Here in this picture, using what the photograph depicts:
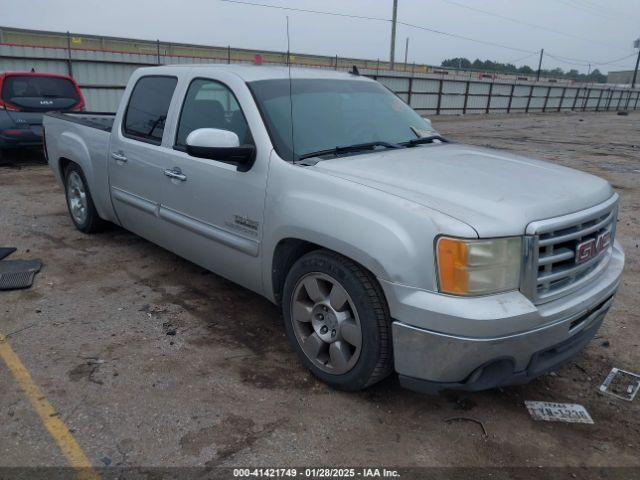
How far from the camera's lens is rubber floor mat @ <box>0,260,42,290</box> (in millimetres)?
4211

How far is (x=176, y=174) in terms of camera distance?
12.2 feet

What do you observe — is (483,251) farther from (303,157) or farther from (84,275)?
(84,275)

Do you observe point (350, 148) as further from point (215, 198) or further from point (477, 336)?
point (477, 336)

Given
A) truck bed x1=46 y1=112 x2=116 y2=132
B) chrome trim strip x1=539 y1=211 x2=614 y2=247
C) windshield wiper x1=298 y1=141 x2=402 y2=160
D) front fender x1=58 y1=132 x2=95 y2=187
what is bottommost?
front fender x1=58 y1=132 x2=95 y2=187

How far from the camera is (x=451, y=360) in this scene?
7.59 ft

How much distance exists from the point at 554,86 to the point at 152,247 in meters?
36.9

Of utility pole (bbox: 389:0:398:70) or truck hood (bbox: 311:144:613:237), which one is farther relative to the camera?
utility pole (bbox: 389:0:398:70)

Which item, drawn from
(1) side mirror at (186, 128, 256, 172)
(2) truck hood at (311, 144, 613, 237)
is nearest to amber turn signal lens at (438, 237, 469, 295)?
(2) truck hood at (311, 144, 613, 237)

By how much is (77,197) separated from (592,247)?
4989 mm

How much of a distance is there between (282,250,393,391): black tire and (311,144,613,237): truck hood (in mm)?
435

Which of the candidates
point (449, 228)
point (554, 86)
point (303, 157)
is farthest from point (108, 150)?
point (554, 86)

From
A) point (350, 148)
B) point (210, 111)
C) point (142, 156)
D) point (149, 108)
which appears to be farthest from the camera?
point (149, 108)

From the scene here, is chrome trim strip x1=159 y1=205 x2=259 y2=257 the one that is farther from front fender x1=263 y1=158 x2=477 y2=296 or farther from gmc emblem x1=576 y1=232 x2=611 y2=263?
gmc emblem x1=576 y1=232 x2=611 y2=263

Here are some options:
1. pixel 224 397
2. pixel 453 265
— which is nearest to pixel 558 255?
pixel 453 265
